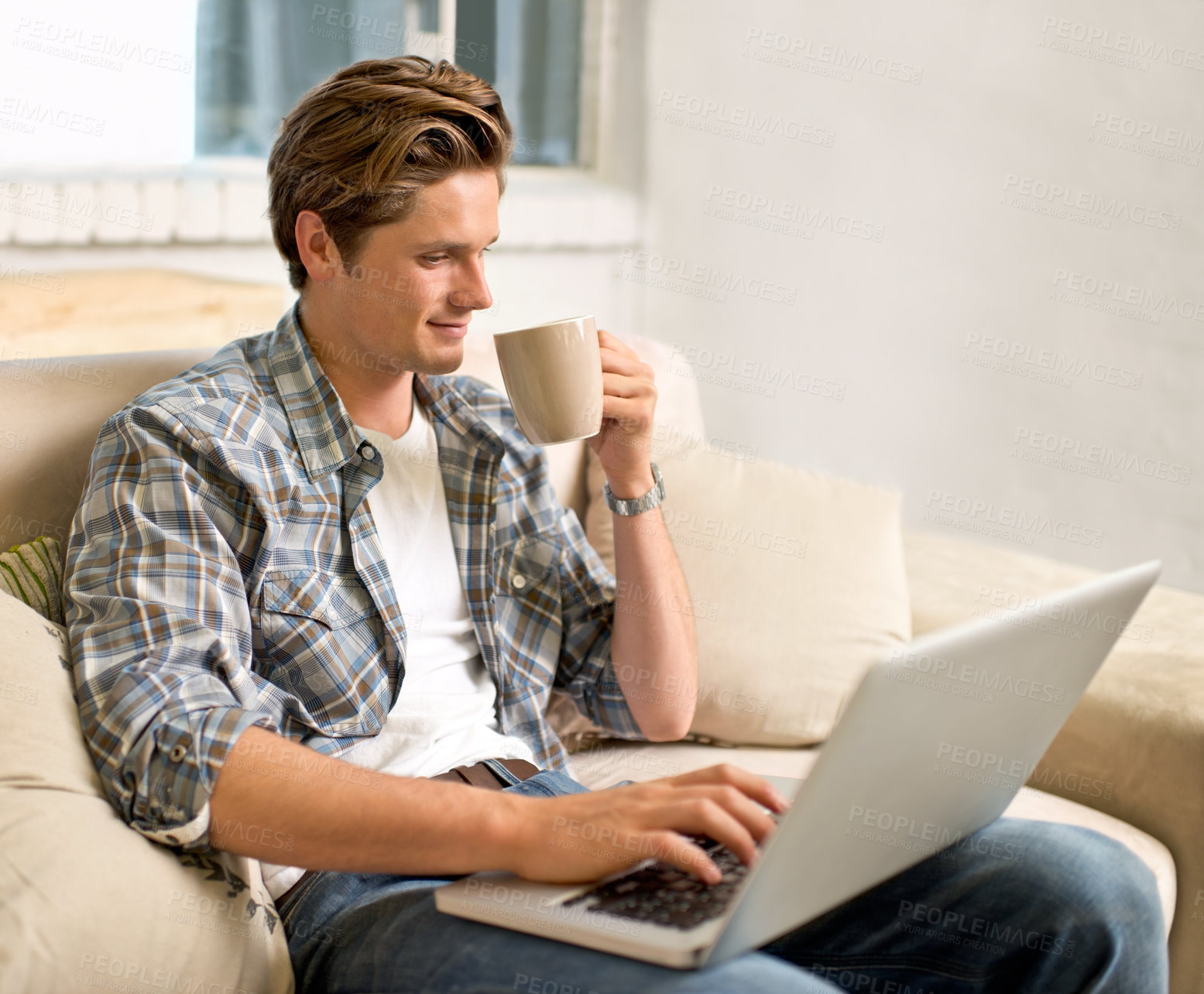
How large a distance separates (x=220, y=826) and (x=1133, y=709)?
1.08 m

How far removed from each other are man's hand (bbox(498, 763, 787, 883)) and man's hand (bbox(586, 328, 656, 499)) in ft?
1.43

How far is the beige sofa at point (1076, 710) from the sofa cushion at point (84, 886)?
217 millimetres

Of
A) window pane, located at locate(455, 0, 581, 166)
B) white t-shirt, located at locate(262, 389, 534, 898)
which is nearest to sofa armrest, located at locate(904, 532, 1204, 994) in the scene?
white t-shirt, located at locate(262, 389, 534, 898)

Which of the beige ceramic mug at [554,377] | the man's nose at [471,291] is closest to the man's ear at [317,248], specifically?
the man's nose at [471,291]

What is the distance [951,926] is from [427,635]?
1.91 ft

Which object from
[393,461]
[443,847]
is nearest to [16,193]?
[393,461]

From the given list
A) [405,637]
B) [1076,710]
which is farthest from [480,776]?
[1076,710]

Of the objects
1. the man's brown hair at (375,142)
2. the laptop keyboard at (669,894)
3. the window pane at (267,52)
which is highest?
the window pane at (267,52)

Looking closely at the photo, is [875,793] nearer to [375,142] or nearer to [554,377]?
[554,377]

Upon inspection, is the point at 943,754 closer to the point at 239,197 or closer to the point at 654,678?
the point at 654,678

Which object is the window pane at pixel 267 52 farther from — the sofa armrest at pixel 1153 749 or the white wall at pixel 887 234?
the sofa armrest at pixel 1153 749

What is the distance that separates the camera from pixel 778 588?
1.54 metres

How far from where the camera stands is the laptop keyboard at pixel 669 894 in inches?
31.6

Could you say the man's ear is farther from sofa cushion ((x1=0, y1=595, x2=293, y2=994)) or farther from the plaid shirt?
sofa cushion ((x1=0, y1=595, x2=293, y2=994))
